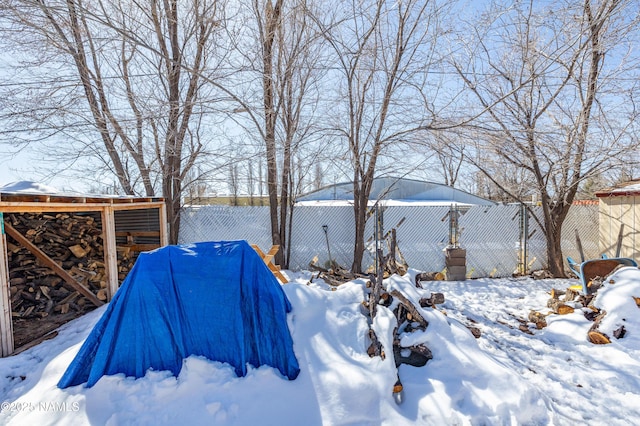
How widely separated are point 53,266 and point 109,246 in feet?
2.56

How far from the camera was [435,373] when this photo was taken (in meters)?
2.72

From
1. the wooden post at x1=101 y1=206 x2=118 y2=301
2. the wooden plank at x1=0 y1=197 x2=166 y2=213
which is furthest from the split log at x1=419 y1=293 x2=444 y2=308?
the wooden plank at x1=0 y1=197 x2=166 y2=213

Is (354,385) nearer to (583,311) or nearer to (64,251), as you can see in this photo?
(583,311)

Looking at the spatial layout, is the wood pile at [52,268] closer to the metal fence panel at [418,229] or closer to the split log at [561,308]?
the metal fence panel at [418,229]

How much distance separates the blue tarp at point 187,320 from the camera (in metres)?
2.56

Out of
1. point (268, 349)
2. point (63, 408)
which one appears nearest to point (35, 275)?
point (63, 408)

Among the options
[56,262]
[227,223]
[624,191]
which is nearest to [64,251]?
[56,262]

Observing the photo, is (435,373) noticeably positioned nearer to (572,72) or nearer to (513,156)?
(513,156)

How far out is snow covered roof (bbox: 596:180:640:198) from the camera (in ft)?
20.5

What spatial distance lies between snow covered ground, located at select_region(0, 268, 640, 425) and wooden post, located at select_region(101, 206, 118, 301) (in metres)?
1.57

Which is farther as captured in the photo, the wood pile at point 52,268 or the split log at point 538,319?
the wood pile at point 52,268

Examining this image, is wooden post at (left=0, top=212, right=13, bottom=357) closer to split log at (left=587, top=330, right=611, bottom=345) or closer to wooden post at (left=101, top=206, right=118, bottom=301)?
wooden post at (left=101, top=206, right=118, bottom=301)

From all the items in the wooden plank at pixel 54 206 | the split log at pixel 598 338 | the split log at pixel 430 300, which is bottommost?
the split log at pixel 598 338

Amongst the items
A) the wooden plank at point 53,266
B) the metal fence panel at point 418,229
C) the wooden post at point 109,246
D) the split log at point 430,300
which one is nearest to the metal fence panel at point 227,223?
the wooden post at point 109,246
